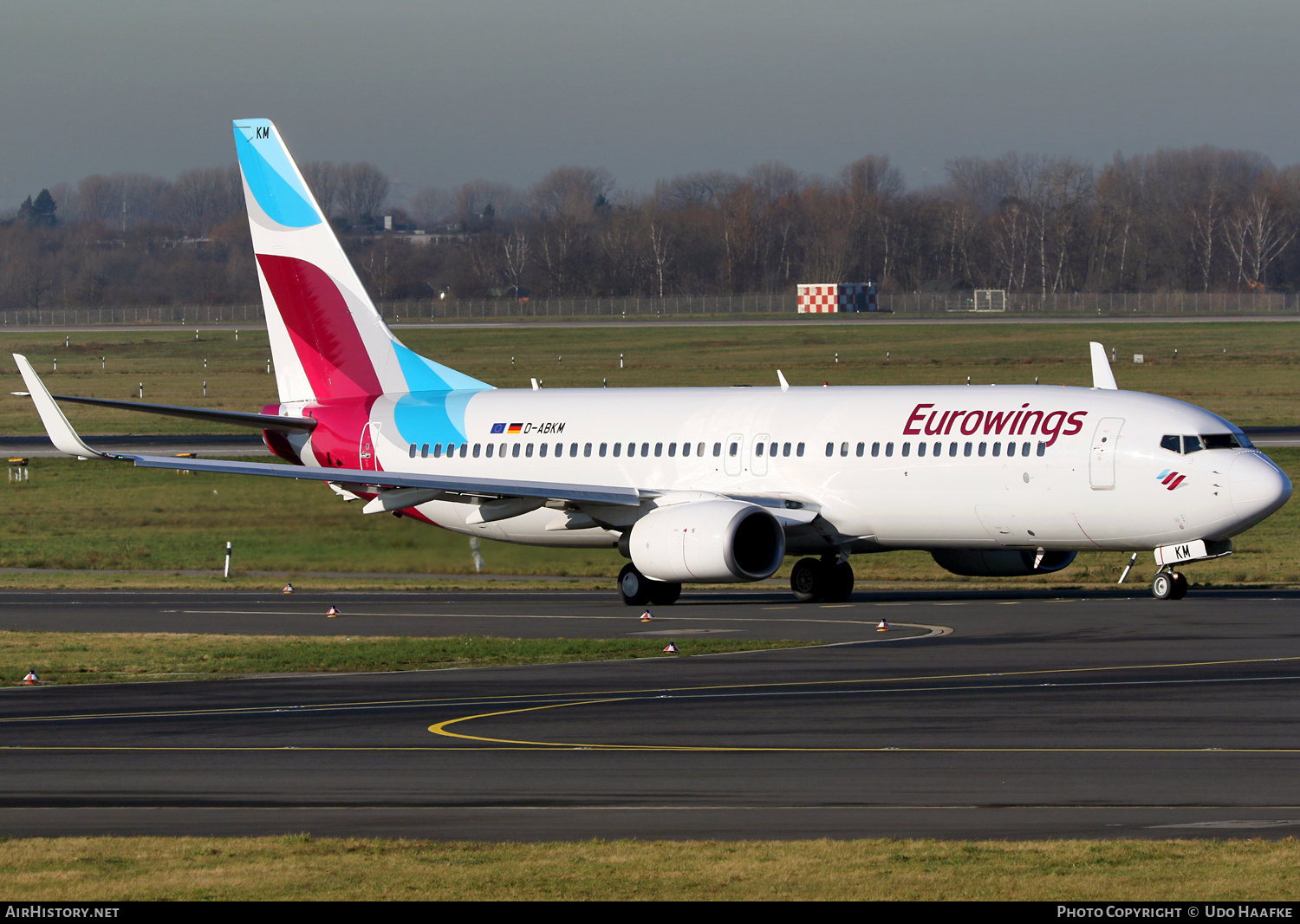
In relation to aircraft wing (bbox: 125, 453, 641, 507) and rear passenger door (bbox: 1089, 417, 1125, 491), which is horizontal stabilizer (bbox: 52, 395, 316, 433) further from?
rear passenger door (bbox: 1089, 417, 1125, 491)

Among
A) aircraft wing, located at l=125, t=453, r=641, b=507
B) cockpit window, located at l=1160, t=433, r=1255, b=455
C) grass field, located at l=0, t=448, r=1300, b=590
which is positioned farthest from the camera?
grass field, located at l=0, t=448, r=1300, b=590

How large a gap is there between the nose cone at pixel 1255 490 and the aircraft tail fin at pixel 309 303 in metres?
19.1

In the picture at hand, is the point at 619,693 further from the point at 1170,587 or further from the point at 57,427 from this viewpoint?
the point at 57,427

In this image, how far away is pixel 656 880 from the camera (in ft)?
41.0

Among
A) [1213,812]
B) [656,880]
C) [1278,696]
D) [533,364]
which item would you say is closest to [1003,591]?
[1278,696]

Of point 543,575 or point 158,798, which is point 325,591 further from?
point 158,798

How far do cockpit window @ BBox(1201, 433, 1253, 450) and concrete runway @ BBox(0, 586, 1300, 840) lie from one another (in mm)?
3467

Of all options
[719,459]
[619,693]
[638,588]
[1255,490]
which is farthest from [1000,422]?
[619,693]

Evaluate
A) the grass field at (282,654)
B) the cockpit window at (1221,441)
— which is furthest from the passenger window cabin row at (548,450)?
the grass field at (282,654)

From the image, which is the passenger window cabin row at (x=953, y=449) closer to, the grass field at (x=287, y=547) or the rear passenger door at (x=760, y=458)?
the rear passenger door at (x=760, y=458)

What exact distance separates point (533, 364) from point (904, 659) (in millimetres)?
89453

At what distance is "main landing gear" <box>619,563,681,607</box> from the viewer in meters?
38.8

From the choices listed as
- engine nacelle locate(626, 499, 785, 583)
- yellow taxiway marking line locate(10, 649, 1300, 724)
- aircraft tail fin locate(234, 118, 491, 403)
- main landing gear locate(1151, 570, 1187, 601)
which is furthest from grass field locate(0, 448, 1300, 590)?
yellow taxiway marking line locate(10, 649, 1300, 724)

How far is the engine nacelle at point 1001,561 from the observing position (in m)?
38.5
